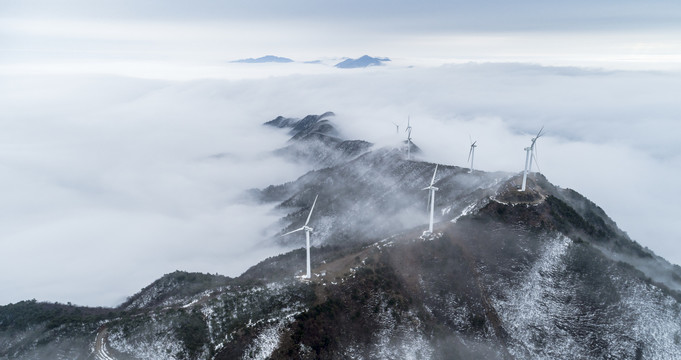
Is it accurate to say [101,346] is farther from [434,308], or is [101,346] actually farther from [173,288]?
[434,308]

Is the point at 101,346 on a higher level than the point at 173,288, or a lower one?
higher

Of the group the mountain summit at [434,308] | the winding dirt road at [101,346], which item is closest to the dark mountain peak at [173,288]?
the mountain summit at [434,308]

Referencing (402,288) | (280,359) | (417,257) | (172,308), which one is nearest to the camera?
(280,359)

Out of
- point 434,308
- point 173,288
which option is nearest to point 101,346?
point 173,288

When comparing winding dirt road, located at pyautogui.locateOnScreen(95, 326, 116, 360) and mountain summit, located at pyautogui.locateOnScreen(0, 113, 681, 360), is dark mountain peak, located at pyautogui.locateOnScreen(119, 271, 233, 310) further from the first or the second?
winding dirt road, located at pyautogui.locateOnScreen(95, 326, 116, 360)

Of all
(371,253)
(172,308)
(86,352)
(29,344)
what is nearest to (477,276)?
(371,253)

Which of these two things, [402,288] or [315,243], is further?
[315,243]

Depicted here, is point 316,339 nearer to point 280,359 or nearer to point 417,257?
point 280,359

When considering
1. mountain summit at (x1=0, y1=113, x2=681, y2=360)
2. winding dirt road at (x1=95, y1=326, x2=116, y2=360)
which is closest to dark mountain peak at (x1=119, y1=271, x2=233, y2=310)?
mountain summit at (x1=0, y1=113, x2=681, y2=360)
